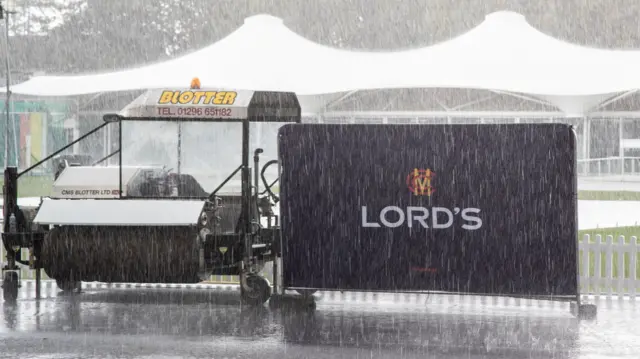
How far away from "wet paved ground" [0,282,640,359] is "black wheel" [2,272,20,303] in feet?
0.52

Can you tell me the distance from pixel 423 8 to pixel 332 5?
5.80 m

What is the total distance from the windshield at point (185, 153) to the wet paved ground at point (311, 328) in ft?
4.16

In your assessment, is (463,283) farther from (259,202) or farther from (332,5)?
(332,5)

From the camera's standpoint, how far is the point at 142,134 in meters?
12.0

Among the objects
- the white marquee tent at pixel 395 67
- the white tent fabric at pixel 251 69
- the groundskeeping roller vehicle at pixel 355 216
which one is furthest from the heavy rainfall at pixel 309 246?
the white marquee tent at pixel 395 67

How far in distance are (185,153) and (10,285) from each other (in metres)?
2.41

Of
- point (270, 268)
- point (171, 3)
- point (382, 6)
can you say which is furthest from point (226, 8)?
point (270, 268)

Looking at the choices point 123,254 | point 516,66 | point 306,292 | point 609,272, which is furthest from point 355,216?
point 516,66

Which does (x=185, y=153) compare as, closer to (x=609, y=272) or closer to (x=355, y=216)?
(x=355, y=216)

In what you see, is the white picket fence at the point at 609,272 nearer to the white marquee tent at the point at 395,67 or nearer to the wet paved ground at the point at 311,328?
the wet paved ground at the point at 311,328

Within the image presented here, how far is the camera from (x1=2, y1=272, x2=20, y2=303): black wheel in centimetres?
1162

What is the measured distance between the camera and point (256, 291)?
36.4 feet

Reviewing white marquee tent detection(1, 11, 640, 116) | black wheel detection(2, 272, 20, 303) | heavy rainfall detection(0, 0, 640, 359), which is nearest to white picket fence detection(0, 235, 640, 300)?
heavy rainfall detection(0, 0, 640, 359)

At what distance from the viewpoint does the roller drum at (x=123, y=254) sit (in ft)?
34.9
